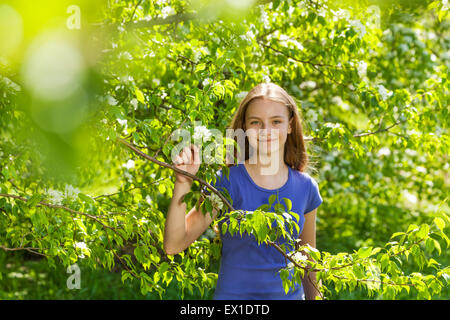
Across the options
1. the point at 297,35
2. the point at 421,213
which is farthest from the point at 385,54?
the point at 297,35

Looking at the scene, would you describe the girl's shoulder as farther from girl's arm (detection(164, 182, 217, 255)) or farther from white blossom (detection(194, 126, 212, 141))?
white blossom (detection(194, 126, 212, 141))

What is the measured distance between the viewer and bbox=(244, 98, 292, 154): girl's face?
2121 millimetres

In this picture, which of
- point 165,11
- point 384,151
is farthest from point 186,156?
point 384,151

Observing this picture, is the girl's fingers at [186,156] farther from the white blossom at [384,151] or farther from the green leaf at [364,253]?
the white blossom at [384,151]

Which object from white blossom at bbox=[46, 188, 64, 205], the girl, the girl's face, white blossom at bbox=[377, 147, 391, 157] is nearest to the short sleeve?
the girl

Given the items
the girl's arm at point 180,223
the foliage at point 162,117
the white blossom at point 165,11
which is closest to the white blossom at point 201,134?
the foliage at point 162,117

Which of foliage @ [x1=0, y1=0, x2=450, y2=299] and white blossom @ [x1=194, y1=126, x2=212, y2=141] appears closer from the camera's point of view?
foliage @ [x1=0, y1=0, x2=450, y2=299]

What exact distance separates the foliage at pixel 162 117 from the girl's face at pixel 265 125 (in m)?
0.18

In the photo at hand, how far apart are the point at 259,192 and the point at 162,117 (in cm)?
67

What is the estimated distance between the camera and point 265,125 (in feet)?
6.99

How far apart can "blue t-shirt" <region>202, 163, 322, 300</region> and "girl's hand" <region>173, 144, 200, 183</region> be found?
8.8 inches

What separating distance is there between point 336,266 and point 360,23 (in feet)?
4.77

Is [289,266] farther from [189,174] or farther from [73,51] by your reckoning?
[73,51]

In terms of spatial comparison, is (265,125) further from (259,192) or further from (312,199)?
(312,199)
